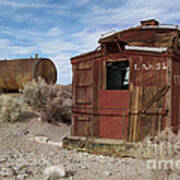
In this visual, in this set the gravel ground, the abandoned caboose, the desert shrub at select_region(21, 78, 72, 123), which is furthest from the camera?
the desert shrub at select_region(21, 78, 72, 123)

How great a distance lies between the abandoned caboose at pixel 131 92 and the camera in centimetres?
826

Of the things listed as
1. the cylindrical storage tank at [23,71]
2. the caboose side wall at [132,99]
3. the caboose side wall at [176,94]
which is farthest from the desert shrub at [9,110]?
the caboose side wall at [176,94]

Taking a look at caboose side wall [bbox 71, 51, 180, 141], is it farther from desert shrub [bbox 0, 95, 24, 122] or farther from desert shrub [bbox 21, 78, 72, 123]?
desert shrub [bbox 0, 95, 24, 122]

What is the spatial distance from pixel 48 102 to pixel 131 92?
6.42 m

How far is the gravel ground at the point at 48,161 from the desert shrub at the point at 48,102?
3.87ft

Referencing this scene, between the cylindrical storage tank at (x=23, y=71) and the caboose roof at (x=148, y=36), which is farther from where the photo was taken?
the cylindrical storage tank at (x=23, y=71)

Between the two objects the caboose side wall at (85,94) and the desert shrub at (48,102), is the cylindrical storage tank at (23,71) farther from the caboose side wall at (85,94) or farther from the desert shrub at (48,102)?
the caboose side wall at (85,94)

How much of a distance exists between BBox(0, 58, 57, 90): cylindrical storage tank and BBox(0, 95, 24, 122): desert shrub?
160 inches

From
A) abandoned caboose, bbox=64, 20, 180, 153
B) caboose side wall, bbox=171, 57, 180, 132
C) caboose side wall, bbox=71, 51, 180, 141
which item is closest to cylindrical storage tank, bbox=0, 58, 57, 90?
abandoned caboose, bbox=64, 20, 180, 153

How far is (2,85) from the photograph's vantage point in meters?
19.2

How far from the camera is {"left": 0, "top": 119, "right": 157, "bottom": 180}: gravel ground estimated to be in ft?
19.0

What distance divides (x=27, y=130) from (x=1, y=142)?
211 centimetres

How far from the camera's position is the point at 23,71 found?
59.4 ft

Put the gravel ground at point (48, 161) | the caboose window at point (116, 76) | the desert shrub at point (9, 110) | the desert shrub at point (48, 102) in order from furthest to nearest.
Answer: the desert shrub at point (48, 102) → the desert shrub at point (9, 110) → the caboose window at point (116, 76) → the gravel ground at point (48, 161)
